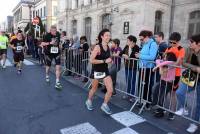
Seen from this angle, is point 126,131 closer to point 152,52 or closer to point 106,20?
point 152,52

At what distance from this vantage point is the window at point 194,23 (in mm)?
19453

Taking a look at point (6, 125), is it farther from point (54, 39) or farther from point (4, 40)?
point (4, 40)

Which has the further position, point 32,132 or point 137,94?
point 137,94

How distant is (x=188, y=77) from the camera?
436 centimetres

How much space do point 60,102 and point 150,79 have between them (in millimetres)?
2366

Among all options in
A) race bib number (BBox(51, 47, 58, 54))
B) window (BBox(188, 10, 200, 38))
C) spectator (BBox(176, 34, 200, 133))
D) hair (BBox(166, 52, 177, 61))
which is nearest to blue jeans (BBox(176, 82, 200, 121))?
spectator (BBox(176, 34, 200, 133))

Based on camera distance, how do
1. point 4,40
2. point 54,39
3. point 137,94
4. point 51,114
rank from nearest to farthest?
point 51,114
point 137,94
point 54,39
point 4,40

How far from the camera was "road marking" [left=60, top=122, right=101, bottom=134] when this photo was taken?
4.27m

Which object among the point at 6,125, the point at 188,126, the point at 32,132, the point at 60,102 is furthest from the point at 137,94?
the point at 6,125

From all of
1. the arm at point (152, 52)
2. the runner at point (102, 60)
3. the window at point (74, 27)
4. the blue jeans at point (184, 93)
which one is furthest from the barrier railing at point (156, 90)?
the window at point (74, 27)

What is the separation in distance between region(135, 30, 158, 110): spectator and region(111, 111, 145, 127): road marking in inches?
23.1

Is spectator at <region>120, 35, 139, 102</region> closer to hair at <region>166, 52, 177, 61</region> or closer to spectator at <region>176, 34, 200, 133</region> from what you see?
hair at <region>166, 52, 177, 61</region>

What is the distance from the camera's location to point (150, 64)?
523 cm

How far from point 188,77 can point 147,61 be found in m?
1.07
